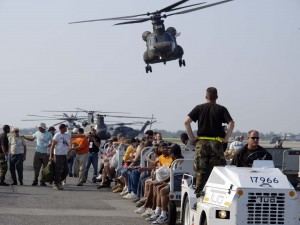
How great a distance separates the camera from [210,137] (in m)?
11.8

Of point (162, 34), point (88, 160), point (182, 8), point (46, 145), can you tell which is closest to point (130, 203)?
point (46, 145)

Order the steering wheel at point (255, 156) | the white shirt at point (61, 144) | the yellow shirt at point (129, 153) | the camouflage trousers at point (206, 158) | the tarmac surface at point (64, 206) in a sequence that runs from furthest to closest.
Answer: the white shirt at point (61, 144) < the yellow shirt at point (129, 153) < the tarmac surface at point (64, 206) < the camouflage trousers at point (206, 158) < the steering wheel at point (255, 156)

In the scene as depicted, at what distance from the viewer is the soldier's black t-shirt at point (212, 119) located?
1176 centimetres

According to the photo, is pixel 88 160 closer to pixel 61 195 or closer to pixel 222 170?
pixel 61 195

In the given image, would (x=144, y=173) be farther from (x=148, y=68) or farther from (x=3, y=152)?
(x=148, y=68)

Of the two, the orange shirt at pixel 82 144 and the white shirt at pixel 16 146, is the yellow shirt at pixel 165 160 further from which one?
the orange shirt at pixel 82 144

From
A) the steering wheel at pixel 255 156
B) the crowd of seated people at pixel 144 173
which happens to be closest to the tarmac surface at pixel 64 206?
the crowd of seated people at pixel 144 173

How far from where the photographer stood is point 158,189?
15000 millimetres

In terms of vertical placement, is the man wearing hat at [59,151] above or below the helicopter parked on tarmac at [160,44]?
below

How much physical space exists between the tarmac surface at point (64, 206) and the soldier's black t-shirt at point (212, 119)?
3509 mm

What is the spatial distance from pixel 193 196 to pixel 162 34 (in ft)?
107

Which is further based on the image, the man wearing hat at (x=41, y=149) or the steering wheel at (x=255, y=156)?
the man wearing hat at (x=41, y=149)

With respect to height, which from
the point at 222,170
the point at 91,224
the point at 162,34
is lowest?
the point at 91,224

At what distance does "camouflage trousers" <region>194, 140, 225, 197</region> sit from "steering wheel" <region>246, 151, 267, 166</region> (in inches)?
16.2
